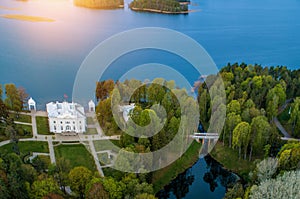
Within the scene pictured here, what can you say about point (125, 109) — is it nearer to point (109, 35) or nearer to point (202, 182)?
point (202, 182)

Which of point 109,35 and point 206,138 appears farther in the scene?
point 109,35

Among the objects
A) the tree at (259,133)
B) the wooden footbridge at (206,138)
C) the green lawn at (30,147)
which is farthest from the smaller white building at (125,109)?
the tree at (259,133)

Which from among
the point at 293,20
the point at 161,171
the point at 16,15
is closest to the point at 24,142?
the point at 161,171

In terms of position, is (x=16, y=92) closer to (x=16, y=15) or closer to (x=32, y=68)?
(x=32, y=68)

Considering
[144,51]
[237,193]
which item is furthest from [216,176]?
[144,51]

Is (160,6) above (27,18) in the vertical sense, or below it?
above

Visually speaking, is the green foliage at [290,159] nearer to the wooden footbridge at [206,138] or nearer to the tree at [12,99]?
the wooden footbridge at [206,138]

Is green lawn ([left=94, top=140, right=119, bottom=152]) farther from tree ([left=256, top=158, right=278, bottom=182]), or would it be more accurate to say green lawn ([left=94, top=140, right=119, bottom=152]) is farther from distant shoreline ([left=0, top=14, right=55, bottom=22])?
distant shoreline ([left=0, top=14, right=55, bottom=22])

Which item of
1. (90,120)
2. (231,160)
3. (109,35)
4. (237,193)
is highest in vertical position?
(109,35)
